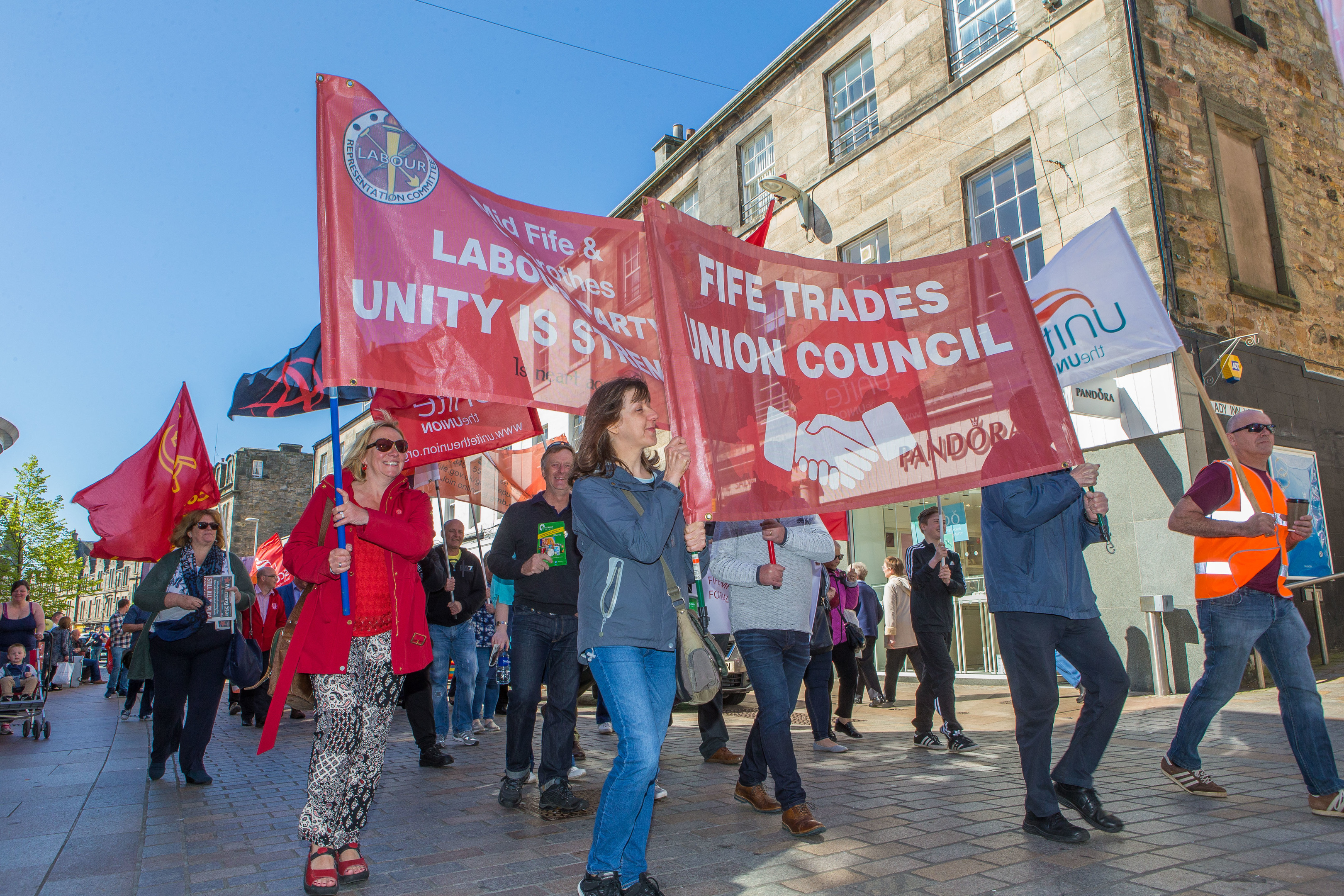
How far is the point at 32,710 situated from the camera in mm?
9562

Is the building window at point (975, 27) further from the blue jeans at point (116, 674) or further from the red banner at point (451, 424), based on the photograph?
the blue jeans at point (116, 674)

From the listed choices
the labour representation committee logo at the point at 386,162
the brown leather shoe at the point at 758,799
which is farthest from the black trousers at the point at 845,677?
the labour representation committee logo at the point at 386,162

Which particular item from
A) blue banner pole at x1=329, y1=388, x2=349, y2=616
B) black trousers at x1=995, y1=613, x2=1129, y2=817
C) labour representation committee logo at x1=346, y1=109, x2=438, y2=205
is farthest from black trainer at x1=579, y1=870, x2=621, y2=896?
labour representation committee logo at x1=346, y1=109, x2=438, y2=205

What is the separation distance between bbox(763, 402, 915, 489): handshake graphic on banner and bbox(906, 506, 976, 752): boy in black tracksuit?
3.41 meters

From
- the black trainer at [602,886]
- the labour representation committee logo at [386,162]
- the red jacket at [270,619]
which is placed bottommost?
the black trainer at [602,886]

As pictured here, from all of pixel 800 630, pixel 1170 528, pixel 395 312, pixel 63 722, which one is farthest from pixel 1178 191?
pixel 63 722

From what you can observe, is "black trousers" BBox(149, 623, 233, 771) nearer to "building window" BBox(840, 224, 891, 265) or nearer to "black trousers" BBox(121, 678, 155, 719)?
"black trousers" BBox(121, 678, 155, 719)

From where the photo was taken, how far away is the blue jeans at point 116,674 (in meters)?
16.5

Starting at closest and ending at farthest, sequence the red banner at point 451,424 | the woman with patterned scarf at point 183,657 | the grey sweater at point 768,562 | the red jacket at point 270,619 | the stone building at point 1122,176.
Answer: the grey sweater at point 768,562 < the red banner at point 451,424 < the woman with patterned scarf at point 183,657 < the stone building at point 1122,176 < the red jacket at point 270,619

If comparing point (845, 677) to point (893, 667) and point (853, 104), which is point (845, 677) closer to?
point (893, 667)

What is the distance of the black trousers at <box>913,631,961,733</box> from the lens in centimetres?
670

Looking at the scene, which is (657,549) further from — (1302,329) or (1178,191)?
(1302,329)

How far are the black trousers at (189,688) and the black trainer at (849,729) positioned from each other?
5004mm

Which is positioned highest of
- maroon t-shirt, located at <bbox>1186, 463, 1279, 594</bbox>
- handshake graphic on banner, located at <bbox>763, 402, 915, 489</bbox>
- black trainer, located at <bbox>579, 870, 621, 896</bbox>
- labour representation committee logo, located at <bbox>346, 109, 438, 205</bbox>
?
labour representation committee logo, located at <bbox>346, 109, 438, 205</bbox>
